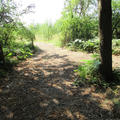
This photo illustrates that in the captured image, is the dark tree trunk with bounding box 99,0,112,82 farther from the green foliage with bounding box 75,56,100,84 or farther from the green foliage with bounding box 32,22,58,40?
the green foliage with bounding box 32,22,58,40

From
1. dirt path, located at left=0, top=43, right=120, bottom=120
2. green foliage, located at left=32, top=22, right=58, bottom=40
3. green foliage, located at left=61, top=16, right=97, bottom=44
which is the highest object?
green foliage, located at left=32, top=22, right=58, bottom=40

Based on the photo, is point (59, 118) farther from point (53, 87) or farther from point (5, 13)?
point (5, 13)

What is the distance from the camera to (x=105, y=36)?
8.41 feet

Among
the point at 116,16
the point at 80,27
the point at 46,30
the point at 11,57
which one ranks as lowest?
the point at 11,57

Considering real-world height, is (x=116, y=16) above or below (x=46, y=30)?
below

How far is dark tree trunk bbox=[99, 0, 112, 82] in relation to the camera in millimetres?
2467

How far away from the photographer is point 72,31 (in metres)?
9.82

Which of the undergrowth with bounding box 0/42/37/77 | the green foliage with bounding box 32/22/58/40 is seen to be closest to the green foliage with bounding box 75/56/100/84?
the undergrowth with bounding box 0/42/37/77

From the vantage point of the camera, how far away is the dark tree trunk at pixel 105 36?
247 centimetres

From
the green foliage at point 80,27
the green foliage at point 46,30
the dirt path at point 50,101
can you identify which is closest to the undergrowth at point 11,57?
the dirt path at point 50,101

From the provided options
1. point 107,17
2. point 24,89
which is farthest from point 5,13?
point 107,17

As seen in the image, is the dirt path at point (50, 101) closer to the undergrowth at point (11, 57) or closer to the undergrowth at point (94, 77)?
the undergrowth at point (94, 77)

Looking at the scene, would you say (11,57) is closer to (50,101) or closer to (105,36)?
(50,101)

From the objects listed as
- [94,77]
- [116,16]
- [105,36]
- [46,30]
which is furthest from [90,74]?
[46,30]
